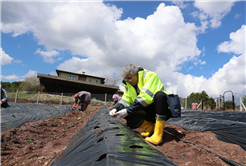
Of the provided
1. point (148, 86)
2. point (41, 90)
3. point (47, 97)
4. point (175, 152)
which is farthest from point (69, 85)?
point (175, 152)

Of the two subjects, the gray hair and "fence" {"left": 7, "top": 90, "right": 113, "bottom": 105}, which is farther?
"fence" {"left": 7, "top": 90, "right": 113, "bottom": 105}

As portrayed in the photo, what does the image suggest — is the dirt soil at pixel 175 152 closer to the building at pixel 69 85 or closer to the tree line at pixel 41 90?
the tree line at pixel 41 90

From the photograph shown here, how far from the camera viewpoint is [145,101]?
174 cm

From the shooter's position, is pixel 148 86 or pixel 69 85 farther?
pixel 69 85

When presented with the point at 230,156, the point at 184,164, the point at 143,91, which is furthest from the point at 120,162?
the point at 230,156

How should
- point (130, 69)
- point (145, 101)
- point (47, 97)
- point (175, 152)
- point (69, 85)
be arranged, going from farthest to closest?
1. point (69, 85)
2. point (47, 97)
3. point (130, 69)
4. point (145, 101)
5. point (175, 152)

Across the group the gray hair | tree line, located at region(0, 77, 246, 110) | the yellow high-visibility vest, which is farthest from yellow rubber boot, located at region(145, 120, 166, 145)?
tree line, located at region(0, 77, 246, 110)

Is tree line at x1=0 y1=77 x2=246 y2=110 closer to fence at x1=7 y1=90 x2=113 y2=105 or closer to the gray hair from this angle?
fence at x1=7 y1=90 x2=113 y2=105

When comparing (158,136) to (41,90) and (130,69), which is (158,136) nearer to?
(130,69)

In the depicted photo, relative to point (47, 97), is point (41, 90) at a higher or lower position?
higher

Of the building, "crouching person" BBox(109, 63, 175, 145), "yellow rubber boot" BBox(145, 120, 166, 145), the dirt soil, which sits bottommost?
the dirt soil

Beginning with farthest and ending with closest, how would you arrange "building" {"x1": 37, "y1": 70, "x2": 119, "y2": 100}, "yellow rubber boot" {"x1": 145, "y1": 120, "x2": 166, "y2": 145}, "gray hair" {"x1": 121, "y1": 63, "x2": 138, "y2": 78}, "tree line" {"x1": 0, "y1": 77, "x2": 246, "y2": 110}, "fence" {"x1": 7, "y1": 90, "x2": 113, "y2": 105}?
"building" {"x1": 37, "y1": 70, "x2": 119, "y2": 100}
"tree line" {"x1": 0, "y1": 77, "x2": 246, "y2": 110}
"fence" {"x1": 7, "y1": 90, "x2": 113, "y2": 105}
"gray hair" {"x1": 121, "y1": 63, "x2": 138, "y2": 78}
"yellow rubber boot" {"x1": 145, "y1": 120, "x2": 166, "y2": 145}

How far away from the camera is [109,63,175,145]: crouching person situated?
1.75 metres

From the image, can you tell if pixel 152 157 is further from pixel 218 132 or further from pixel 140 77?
pixel 218 132
